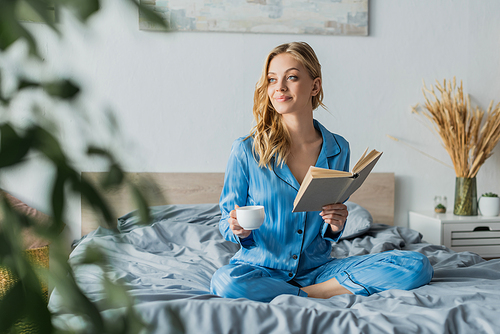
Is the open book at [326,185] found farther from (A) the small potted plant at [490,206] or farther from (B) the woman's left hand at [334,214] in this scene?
(A) the small potted plant at [490,206]

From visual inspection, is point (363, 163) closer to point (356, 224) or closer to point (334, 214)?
point (334, 214)

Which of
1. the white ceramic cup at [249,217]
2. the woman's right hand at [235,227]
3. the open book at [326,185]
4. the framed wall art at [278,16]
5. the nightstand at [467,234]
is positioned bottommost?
the nightstand at [467,234]

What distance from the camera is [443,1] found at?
9.70 ft

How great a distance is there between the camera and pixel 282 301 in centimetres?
117

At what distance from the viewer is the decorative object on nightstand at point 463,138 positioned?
8.94ft

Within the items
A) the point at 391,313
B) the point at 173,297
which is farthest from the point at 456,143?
the point at 173,297

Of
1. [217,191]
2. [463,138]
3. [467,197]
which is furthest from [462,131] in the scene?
[217,191]

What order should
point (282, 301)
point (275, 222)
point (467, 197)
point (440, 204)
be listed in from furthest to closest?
1. point (440, 204)
2. point (467, 197)
3. point (275, 222)
4. point (282, 301)

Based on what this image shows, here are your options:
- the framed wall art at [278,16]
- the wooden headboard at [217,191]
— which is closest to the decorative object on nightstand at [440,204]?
the wooden headboard at [217,191]

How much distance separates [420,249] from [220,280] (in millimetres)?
1093

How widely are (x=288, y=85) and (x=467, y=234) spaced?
5.89ft

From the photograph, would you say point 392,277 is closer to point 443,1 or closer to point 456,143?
point 456,143

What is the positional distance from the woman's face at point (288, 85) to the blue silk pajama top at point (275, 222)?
0.20m

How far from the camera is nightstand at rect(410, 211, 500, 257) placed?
8.53 feet
